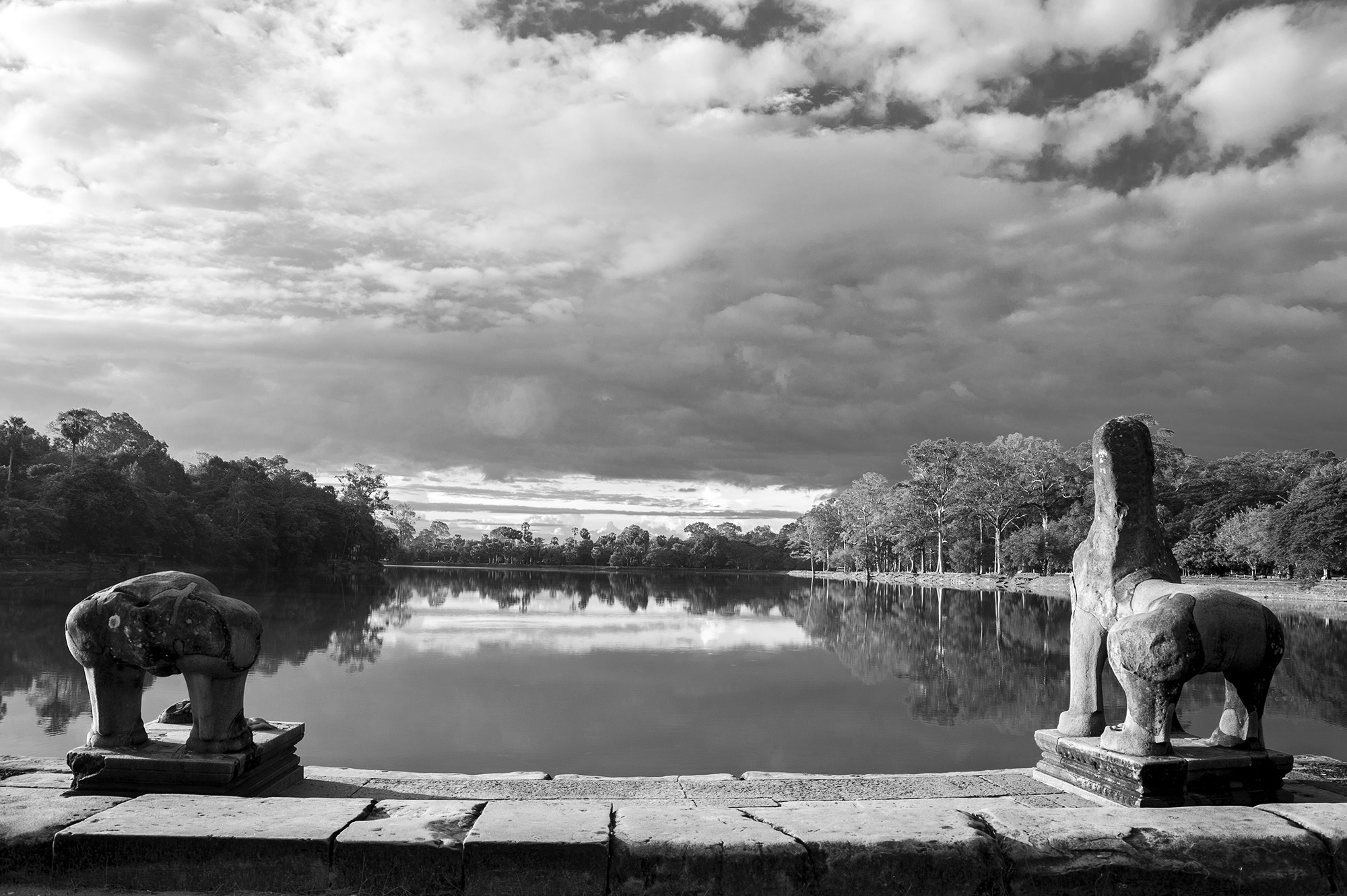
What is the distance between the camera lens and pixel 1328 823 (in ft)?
12.9

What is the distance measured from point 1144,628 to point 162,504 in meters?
62.5

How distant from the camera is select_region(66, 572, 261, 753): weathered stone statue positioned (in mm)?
4879

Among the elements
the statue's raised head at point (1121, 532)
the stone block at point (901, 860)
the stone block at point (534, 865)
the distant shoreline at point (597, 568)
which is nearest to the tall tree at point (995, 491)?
the distant shoreline at point (597, 568)

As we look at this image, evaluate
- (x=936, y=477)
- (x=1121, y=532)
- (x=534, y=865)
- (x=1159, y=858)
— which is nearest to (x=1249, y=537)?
(x=936, y=477)

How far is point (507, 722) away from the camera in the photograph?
12.2m

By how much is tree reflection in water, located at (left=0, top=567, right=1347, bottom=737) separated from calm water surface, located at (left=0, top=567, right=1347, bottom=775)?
0.11 m

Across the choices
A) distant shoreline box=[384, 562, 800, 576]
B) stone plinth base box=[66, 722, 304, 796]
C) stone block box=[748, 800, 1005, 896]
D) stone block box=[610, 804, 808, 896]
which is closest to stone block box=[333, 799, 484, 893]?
stone block box=[610, 804, 808, 896]

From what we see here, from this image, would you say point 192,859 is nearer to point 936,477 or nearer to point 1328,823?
point 1328,823

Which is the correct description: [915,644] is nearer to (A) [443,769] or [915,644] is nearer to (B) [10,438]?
(A) [443,769]

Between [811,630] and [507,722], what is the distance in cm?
1680

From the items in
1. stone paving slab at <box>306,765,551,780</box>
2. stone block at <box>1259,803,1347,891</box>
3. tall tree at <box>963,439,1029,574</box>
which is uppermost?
tall tree at <box>963,439,1029,574</box>

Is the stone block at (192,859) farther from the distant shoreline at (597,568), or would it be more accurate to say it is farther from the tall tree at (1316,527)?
the distant shoreline at (597,568)

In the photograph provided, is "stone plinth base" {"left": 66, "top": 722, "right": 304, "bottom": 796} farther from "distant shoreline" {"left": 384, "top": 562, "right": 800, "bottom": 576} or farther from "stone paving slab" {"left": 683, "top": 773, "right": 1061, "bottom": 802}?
"distant shoreline" {"left": 384, "top": 562, "right": 800, "bottom": 576}

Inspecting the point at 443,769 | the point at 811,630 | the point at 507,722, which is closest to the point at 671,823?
the point at 443,769
